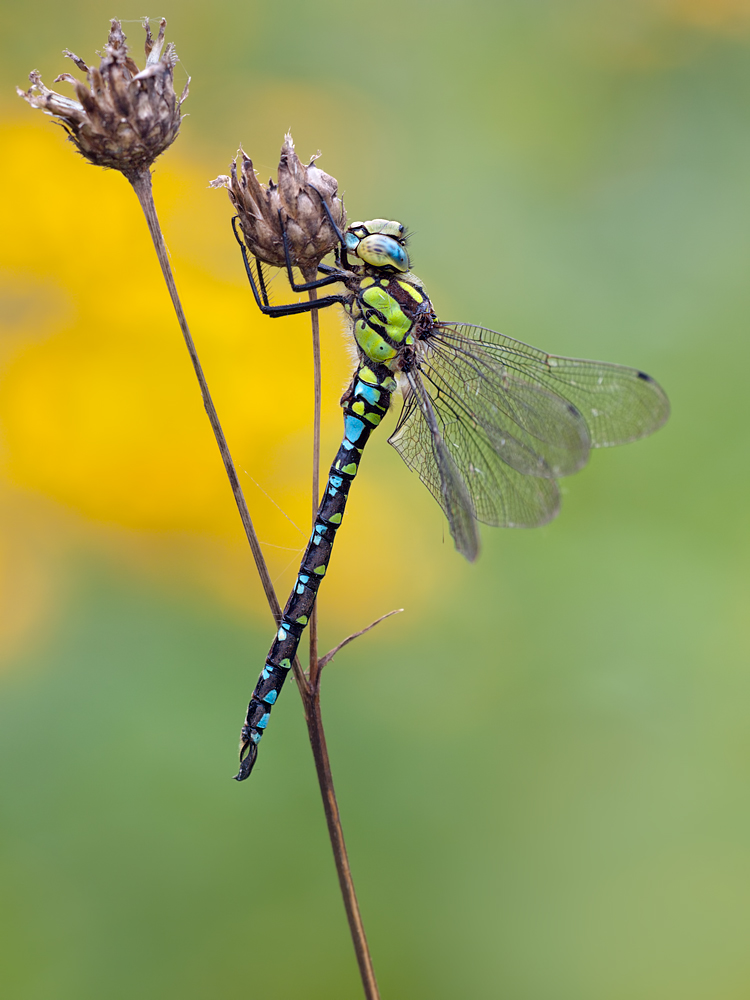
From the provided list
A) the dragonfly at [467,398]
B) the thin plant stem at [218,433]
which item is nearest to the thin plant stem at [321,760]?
the thin plant stem at [218,433]

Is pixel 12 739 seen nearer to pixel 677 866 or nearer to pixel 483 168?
pixel 677 866

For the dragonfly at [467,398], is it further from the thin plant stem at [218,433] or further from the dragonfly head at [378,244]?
the thin plant stem at [218,433]

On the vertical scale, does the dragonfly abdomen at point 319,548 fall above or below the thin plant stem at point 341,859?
above

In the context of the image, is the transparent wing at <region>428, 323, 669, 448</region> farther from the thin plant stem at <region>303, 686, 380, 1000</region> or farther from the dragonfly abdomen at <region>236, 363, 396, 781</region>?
the thin plant stem at <region>303, 686, 380, 1000</region>

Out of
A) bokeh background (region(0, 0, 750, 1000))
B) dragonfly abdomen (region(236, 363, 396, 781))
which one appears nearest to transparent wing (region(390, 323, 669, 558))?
dragonfly abdomen (region(236, 363, 396, 781))

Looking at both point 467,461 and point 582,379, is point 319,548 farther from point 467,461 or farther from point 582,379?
point 582,379

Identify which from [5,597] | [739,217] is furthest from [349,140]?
[5,597]
